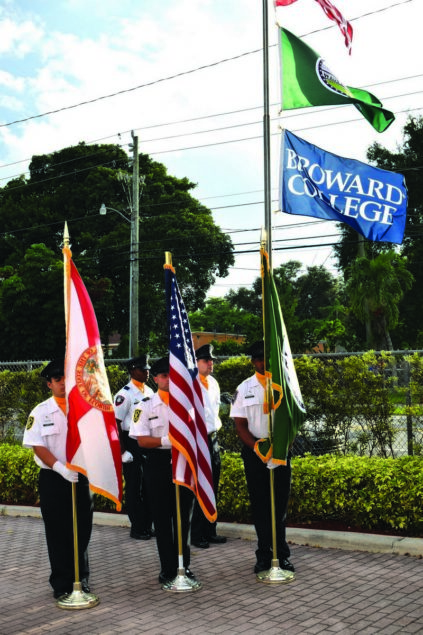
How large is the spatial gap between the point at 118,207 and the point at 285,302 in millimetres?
17806

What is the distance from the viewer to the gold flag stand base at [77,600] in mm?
6012

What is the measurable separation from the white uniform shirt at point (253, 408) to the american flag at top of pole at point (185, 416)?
0.42m

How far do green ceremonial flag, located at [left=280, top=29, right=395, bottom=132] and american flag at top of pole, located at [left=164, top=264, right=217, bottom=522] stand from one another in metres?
2.81

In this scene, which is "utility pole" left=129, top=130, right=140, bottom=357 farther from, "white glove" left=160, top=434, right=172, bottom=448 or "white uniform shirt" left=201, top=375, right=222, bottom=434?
"white glove" left=160, top=434, right=172, bottom=448

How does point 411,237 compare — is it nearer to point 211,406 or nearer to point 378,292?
point 378,292

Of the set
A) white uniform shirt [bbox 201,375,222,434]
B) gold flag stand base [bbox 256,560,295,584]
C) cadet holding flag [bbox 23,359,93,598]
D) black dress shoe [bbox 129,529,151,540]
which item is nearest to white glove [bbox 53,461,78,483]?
cadet holding flag [bbox 23,359,93,598]

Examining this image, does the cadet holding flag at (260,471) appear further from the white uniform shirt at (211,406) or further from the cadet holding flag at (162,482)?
the white uniform shirt at (211,406)

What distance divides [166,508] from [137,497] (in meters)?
1.79

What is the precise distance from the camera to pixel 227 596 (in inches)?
245

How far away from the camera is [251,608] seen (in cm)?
588

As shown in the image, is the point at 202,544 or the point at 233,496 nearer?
the point at 202,544

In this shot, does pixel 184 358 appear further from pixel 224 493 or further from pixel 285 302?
pixel 285 302

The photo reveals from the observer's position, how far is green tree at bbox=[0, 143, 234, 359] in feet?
119

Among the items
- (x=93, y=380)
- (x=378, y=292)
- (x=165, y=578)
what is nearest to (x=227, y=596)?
(x=165, y=578)
